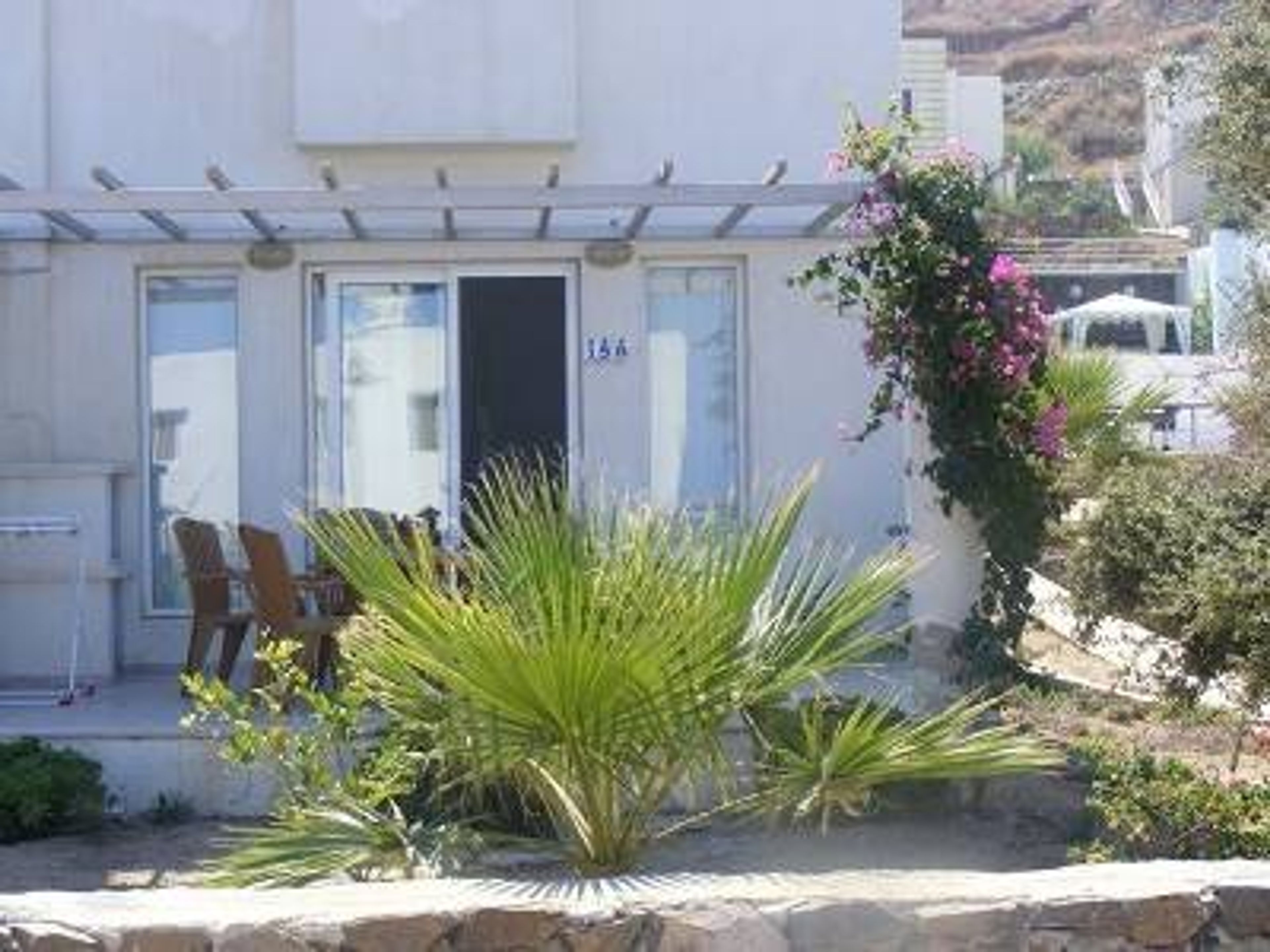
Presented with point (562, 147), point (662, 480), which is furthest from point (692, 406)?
point (562, 147)

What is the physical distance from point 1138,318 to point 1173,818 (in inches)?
1032

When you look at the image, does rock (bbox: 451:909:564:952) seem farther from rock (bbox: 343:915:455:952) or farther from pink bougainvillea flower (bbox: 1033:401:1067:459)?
pink bougainvillea flower (bbox: 1033:401:1067:459)

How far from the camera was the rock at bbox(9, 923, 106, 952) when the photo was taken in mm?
5273

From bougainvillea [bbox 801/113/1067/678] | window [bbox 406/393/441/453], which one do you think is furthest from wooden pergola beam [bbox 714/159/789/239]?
window [bbox 406/393/441/453]

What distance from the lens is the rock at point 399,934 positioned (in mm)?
5254

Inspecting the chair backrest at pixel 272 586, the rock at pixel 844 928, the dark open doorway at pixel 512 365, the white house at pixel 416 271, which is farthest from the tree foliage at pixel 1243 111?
the rock at pixel 844 928

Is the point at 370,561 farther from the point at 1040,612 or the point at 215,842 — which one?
the point at 1040,612

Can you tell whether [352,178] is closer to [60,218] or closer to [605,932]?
[60,218]

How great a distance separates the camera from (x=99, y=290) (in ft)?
40.3

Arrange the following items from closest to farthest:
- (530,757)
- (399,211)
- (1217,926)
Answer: (1217,926) < (530,757) < (399,211)

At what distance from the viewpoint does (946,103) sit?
3136cm

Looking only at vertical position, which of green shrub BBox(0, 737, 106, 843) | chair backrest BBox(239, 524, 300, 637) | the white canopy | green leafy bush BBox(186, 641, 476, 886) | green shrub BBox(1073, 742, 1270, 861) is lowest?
green shrub BBox(0, 737, 106, 843)

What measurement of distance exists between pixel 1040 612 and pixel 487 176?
4.74 meters

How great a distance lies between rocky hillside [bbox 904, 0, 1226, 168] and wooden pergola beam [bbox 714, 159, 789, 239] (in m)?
51.7
